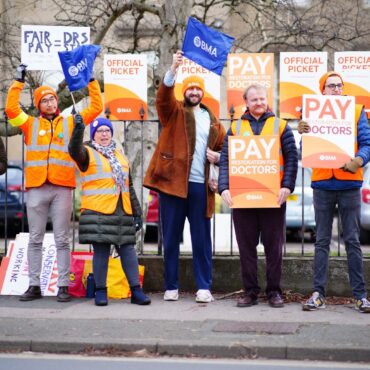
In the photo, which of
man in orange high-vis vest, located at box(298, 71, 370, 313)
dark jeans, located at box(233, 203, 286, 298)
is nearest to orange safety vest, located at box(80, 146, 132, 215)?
dark jeans, located at box(233, 203, 286, 298)

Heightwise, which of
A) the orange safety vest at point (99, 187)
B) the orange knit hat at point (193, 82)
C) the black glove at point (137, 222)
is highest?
the orange knit hat at point (193, 82)

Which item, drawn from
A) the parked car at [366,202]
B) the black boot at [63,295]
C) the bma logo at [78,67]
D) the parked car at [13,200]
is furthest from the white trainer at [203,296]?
the parked car at [13,200]

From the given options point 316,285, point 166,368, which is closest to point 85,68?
point 316,285

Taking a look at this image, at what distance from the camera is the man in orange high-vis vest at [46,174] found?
8867 millimetres

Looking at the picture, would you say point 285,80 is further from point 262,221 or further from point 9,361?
point 9,361

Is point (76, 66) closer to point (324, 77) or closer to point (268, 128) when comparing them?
point (268, 128)

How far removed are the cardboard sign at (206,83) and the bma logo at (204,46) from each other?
71 centimetres

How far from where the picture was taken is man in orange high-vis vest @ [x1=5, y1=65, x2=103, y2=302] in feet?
29.1

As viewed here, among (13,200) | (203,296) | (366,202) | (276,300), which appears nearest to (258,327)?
(276,300)

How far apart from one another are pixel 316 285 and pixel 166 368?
2.44 m

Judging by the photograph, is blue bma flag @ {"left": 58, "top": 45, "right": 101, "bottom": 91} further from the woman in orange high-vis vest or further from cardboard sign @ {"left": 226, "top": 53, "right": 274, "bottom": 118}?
cardboard sign @ {"left": 226, "top": 53, "right": 274, "bottom": 118}

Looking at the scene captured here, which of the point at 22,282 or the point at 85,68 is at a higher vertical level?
the point at 85,68

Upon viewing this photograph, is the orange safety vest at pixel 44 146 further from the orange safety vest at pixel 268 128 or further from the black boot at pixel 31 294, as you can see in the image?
the orange safety vest at pixel 268 128

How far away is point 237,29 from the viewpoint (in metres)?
20.9
